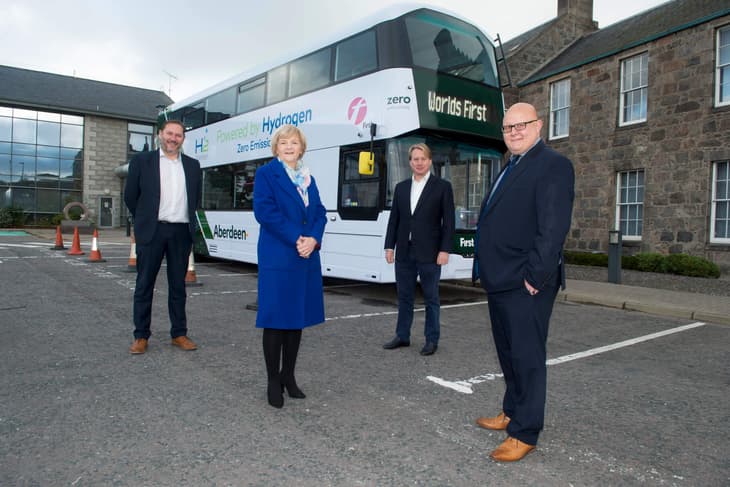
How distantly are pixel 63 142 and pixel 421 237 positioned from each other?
33.6m

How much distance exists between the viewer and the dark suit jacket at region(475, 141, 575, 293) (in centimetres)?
259

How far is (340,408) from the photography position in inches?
137

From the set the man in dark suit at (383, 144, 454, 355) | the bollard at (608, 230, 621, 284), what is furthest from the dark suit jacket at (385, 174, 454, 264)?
the bollard at (608, 230, 621, 284)

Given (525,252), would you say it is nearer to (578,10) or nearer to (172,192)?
(172,192)

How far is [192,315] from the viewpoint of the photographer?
6508 mm

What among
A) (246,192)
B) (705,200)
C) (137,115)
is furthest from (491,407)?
(137,115)

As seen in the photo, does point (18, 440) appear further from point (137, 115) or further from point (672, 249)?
point (137, 115)

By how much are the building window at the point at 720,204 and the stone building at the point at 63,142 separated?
3119cm

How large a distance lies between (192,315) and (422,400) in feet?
12.4

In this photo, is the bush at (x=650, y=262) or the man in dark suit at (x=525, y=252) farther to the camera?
the bush at (x=650, y=262)

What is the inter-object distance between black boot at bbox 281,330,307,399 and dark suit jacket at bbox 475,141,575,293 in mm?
1376

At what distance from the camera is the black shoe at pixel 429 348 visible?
16.3ft

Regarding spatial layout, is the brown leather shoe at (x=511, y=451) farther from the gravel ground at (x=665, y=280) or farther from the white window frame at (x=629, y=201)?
the white window frame at (x=629, y=201)

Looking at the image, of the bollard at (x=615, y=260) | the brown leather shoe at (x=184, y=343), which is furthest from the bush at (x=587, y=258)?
the brown leather shoe at (x=184, y=343)
